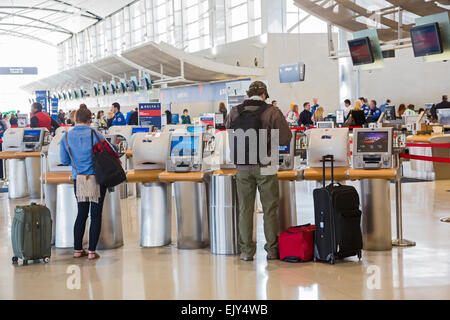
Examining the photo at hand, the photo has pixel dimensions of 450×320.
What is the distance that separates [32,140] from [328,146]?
5.70 m

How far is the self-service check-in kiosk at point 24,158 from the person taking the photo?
32.8ft

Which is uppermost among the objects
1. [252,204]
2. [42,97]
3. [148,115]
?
[42,97]

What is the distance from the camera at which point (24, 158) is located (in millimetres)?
10344

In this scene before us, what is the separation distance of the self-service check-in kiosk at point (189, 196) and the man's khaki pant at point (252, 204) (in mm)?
613

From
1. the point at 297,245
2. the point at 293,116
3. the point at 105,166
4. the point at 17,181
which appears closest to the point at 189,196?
the point at 105,166

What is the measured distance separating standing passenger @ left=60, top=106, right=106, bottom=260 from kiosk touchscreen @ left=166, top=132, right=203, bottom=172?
2.43ft

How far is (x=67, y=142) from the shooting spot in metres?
5.61

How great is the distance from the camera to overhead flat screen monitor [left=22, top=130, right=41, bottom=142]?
10.0 m

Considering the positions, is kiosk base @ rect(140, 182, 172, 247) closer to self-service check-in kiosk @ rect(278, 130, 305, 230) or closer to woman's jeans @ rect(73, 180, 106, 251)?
woman's jeans @ rect(73, 180, 106, 251)

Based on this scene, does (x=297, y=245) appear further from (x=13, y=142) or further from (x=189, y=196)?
(x=13, y=142)

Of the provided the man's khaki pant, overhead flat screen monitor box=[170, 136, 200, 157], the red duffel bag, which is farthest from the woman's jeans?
the red duffel bag

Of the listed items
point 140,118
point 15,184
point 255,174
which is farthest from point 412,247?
point 15,184

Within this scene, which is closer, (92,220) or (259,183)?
(259,183)
